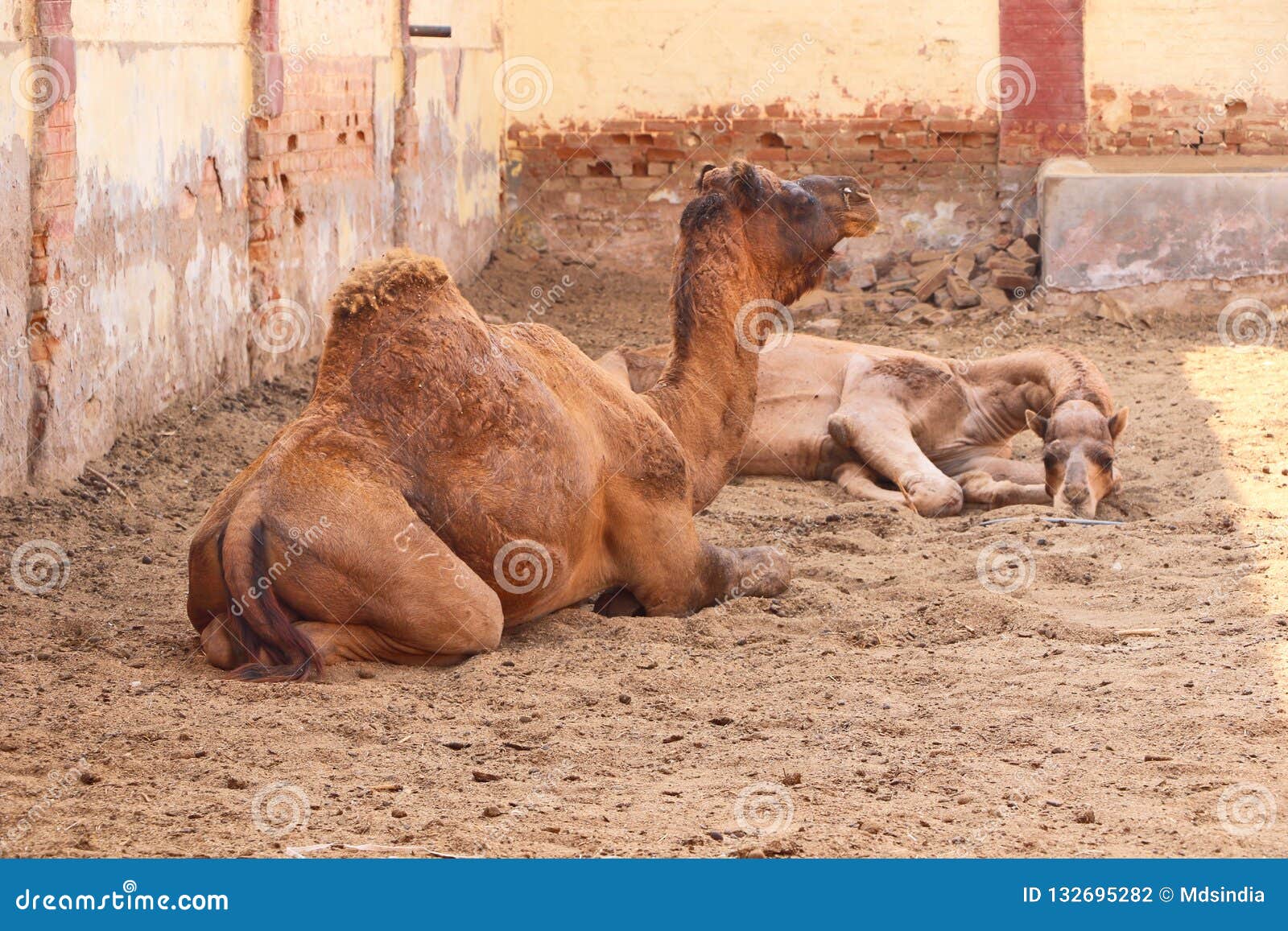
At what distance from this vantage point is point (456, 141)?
13.8 m

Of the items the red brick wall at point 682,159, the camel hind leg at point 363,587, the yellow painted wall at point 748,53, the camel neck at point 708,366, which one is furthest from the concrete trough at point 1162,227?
the camel hind leg at point 363,587

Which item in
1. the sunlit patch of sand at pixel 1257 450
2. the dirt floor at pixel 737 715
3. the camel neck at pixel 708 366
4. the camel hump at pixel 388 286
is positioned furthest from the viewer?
the camel neck at pixel 708 366

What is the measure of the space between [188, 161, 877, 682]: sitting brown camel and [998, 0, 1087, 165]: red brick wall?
895cm

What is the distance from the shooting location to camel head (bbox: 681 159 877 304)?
6074 millimetres

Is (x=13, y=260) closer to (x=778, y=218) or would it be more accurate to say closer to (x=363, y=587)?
(x=363, y=587)

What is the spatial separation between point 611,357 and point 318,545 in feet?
13.9

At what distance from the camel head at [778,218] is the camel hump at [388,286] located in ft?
4.08

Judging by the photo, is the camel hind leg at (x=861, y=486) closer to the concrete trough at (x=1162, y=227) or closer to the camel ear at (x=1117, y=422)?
the camel ear at (x=1117, y=422)

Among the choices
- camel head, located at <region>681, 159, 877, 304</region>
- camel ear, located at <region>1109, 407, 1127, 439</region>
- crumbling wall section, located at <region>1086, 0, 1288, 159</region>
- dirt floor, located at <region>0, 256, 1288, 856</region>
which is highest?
crumbling wall section, located at <region>1086, 0, 1288, 159</region>

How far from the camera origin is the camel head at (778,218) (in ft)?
19.9

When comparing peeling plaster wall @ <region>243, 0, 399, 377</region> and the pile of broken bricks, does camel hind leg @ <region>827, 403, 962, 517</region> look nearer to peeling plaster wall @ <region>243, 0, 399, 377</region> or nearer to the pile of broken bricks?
peeling plaster wall @ <region>243, 0, 399, 377</region>

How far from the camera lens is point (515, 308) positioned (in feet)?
44.5

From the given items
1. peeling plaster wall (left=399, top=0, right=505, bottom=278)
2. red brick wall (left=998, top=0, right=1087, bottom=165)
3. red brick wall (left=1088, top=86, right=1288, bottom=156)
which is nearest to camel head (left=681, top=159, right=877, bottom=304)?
peeling plaster wall (left=399, top=0, right=505, bottom=278)

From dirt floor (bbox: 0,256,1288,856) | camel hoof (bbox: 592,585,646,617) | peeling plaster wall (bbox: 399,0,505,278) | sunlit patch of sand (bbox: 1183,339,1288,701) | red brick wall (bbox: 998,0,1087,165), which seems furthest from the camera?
red brick wall (bbox: 998,0,1087,165)
